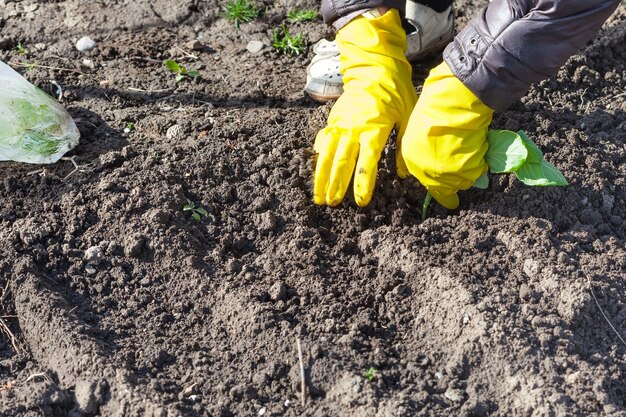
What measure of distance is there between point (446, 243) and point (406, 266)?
166mm

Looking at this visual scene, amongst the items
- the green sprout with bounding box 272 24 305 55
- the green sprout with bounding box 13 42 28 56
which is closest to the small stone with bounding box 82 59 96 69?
the green sprout with bounding box 13 42 28 56

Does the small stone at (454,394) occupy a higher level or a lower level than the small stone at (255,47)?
higher

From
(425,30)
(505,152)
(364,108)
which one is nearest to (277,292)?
(364,108)

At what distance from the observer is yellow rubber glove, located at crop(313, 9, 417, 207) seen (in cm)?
260

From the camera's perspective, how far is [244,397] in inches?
85.4

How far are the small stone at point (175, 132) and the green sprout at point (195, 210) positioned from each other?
368mm

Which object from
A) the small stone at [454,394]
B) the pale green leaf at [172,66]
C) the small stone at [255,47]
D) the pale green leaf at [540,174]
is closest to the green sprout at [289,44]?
the small stone at [255,47]

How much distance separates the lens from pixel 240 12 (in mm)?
3596

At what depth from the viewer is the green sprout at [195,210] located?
2.66 metres

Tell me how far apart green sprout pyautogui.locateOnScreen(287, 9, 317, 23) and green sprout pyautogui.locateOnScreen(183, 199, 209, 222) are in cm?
126

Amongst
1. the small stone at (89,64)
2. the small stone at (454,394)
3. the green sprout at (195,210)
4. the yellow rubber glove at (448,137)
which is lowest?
the small stone at (89,64)

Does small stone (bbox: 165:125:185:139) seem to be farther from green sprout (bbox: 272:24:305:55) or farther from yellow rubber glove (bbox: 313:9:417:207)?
green sprout (bbox: 272:24:305:55)

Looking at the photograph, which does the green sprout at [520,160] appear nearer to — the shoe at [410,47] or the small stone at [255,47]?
the shoe at [410,47]

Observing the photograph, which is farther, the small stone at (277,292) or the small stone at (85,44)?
the small stone at (85,44)
